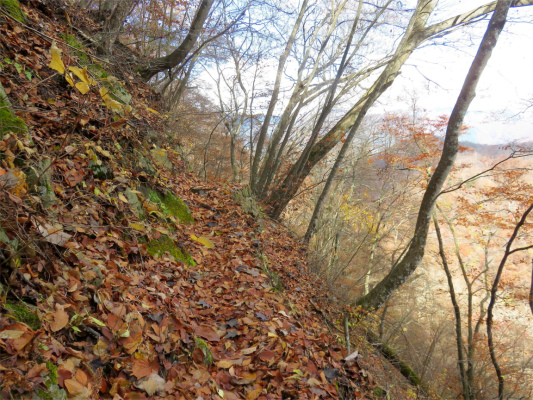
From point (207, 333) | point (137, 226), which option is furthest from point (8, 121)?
point (207, 333)

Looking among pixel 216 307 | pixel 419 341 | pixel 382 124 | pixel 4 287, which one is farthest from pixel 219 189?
pixel 419 341

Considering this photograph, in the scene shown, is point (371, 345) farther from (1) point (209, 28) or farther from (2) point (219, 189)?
(1) point (209, 28)

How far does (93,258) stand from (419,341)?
1857 cm

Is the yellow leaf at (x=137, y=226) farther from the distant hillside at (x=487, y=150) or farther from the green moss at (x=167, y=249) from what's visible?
the distant hillside at (x=487, y=150)

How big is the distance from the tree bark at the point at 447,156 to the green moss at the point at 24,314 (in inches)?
239

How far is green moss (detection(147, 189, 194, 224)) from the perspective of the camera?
15.0 ft

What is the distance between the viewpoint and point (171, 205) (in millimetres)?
5012

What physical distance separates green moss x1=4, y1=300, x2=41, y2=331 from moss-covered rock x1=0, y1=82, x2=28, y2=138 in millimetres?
1386

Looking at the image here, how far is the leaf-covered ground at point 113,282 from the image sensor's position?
1.72m

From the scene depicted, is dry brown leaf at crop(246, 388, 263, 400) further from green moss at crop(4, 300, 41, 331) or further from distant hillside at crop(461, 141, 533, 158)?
distant hillside at crop(461, 141, 533, 158)

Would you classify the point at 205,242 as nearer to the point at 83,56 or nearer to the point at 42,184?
the point at 42,184

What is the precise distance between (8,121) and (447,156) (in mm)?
6513

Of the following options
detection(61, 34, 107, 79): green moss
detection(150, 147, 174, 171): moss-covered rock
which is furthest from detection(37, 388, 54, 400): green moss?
detection(150, 147, 174, 171): moss-covered rock

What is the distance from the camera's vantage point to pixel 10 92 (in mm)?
2740
